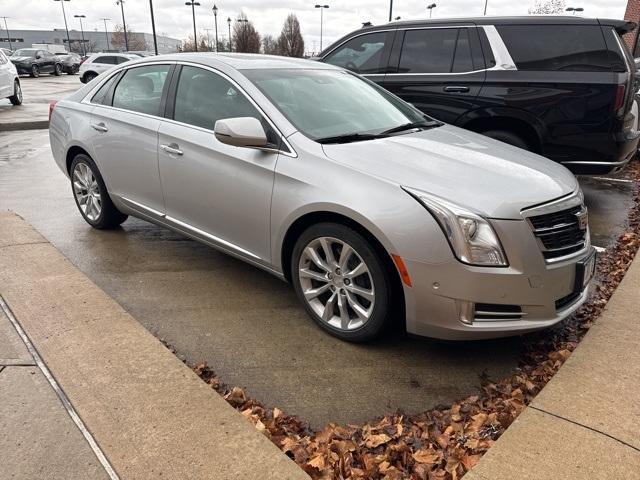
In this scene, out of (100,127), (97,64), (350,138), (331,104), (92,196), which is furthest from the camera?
(97,64)

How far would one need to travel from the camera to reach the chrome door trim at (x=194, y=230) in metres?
3.52

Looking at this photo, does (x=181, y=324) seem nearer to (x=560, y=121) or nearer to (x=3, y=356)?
(x=3, y=356)

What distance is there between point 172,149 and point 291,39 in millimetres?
57897

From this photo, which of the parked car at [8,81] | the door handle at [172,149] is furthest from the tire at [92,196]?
the parked car at [8,81]

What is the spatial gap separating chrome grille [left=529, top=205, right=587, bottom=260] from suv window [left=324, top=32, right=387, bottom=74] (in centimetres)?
395

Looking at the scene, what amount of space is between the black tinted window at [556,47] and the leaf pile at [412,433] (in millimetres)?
3408

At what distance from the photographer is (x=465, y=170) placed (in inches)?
115

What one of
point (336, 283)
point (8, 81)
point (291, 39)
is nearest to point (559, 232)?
point (336, 283)

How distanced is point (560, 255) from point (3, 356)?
2.99m

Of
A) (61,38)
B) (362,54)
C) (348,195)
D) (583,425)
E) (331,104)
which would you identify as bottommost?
(583,425)

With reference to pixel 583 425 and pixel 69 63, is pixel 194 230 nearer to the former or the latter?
pixel 583 425

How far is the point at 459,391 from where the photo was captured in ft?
9.01

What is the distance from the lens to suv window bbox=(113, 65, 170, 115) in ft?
13.6

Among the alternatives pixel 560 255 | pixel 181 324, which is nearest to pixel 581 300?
pixel 560 255
